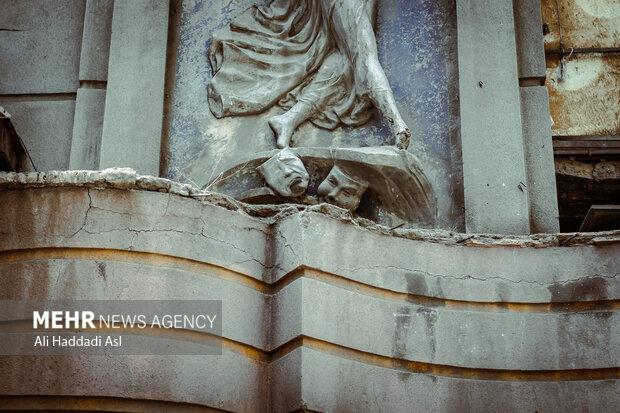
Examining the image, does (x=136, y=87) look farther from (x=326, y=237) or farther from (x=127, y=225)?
(x=326, y=237)

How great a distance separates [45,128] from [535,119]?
4585 millimetres

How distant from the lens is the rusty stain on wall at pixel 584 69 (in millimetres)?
11914

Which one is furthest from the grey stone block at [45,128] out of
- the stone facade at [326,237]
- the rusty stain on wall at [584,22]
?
the rusty stain on wall at [584,22]

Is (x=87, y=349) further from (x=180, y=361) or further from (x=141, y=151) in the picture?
(x=141, y=151)

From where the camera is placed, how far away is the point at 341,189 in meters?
9.83

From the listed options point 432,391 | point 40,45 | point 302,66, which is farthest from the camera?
point 40,45

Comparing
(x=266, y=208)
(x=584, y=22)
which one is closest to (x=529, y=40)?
(x=584, y=22)

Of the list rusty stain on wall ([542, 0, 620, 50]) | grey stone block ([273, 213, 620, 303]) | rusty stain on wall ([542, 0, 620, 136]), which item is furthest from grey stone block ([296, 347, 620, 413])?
rusty stain on wall ([542, 0, 620, 50])

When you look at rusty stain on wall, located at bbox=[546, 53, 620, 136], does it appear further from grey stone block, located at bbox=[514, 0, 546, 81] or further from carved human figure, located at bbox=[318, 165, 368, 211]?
carved human figure, located at bbox=[318, 165, 368, 211]

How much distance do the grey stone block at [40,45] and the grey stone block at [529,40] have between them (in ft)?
14.0

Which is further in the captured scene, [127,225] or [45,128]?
[45,128]

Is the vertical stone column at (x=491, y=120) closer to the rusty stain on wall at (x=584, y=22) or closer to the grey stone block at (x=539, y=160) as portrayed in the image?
the grey stone block at (x=539, y=160)

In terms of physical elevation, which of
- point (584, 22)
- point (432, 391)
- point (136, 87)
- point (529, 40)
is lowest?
point (432, 391)

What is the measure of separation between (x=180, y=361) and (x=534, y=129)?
13.7 ft
